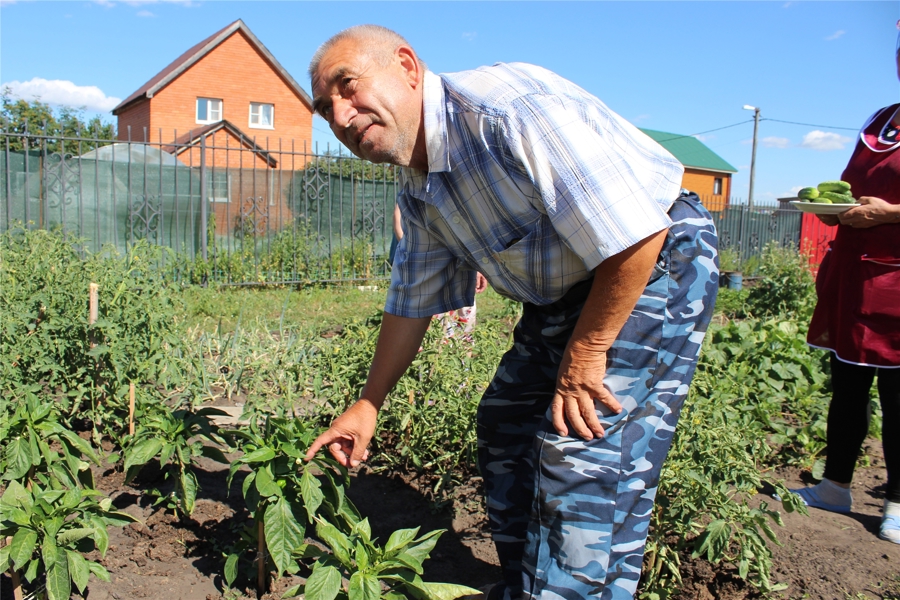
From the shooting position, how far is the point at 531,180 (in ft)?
Answer: 5.03

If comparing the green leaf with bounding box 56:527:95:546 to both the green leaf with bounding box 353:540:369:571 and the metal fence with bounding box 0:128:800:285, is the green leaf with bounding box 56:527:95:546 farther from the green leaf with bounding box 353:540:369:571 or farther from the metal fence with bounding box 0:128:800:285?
the metal fence with bounding box 0:128:800:285

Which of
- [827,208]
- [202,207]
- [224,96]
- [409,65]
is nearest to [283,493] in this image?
[409,65]

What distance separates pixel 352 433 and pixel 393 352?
262mm

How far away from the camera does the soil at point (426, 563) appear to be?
216 cm

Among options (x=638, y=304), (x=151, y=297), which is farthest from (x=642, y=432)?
(x=151, y=297)

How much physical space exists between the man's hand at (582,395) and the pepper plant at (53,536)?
45.3 inches

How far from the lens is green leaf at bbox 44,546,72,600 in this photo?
5.41 ft

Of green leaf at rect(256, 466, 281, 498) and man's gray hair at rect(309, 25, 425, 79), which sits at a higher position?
man's gray hair at rect(309, 25, 425, 79)

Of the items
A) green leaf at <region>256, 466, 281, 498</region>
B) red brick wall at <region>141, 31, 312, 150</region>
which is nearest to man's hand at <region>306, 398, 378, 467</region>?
green leaf at <region>256, 466, 281, 498</region>

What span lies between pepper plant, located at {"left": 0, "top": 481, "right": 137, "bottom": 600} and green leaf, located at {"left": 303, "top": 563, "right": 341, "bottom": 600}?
0.53 meters

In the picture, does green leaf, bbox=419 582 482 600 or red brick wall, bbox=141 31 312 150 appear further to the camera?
red brick wall, bbox=141 31 312 150

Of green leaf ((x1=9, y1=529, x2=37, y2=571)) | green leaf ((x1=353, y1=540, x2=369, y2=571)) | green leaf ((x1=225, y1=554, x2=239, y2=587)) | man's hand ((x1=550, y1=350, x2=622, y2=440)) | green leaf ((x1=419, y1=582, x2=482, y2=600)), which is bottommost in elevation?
green leaf ((x1=225, y1=554, x2=239, y2=587))

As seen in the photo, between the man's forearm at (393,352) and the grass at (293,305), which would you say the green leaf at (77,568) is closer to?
the man's forearm at (393,352)

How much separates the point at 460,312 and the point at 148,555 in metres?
2.02
